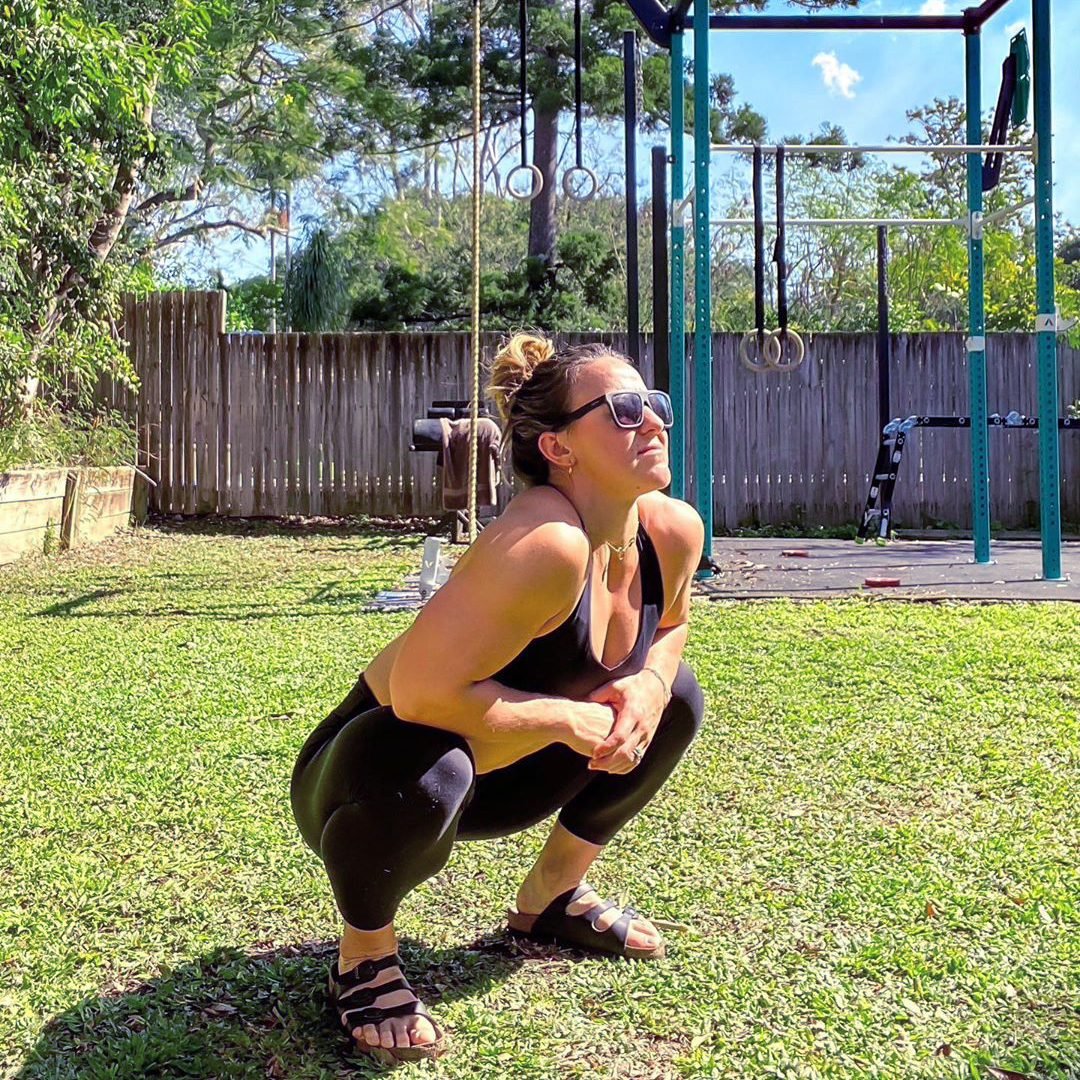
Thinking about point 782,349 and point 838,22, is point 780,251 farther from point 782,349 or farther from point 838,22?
point 838,22

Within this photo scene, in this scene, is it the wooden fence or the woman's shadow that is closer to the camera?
the woman's shadow

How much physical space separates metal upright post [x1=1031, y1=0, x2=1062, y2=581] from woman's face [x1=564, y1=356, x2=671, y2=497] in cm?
504

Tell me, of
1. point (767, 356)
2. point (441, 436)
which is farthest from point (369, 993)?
point (441, 436)

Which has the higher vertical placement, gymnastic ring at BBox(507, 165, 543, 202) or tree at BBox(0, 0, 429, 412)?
tree at BBox(0, 0, 429, 412)

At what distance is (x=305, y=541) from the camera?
9.30m

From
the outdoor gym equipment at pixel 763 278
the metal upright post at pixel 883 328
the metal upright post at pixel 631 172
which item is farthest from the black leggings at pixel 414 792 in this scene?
the metal upright post at pixel 883 328

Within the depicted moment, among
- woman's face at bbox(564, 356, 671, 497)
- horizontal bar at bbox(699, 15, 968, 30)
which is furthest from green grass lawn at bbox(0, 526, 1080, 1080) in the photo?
horizontal bar at bbox(699, 15, 968, 30)

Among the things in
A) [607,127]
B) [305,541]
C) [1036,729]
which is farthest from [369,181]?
[1036,729]

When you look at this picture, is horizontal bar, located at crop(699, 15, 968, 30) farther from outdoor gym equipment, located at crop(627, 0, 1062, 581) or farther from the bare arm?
the bare arm

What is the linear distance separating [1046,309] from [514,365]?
17.3 feet

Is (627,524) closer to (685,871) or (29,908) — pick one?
(685,871)

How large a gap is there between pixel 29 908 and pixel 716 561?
5.72 m

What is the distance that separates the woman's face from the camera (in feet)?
5.87

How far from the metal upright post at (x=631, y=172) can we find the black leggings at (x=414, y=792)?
478cm
